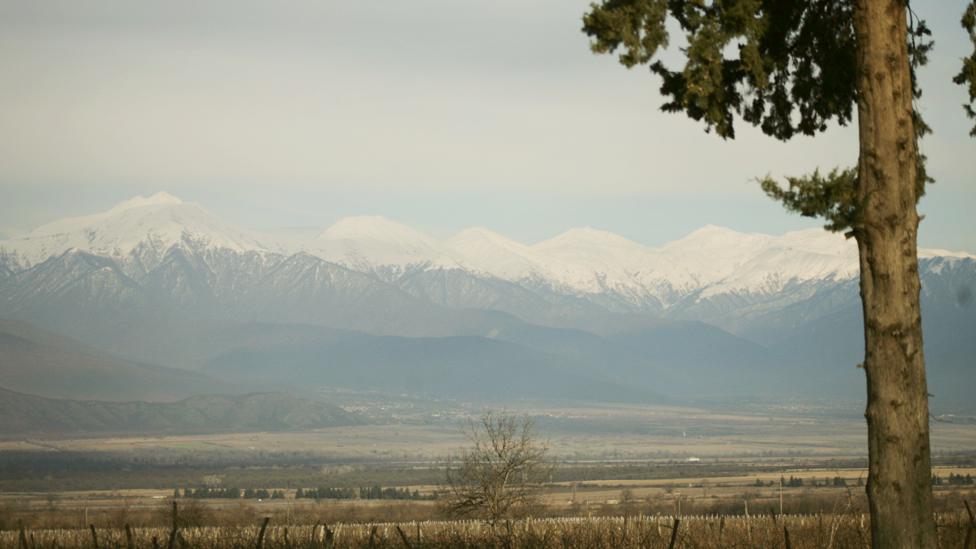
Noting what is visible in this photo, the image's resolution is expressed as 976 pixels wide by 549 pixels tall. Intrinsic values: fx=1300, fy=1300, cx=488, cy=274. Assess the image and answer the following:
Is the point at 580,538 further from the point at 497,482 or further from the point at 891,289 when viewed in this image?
the point at 497,482

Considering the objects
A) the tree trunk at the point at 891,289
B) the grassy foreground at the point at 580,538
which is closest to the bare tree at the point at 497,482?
the grassy foreground at the point at 580,538

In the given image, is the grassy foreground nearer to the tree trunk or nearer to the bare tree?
the tree trunk

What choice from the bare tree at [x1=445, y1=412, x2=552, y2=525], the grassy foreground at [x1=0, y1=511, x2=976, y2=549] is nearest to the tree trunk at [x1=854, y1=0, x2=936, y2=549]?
the grassy foreground at [x1=0, y1=511, x2=976, y2=549]

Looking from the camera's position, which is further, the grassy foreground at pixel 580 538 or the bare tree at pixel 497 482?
the bare tree at pixel 497 482

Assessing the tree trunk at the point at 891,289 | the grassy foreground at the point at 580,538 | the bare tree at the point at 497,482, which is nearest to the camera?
the tree trunk at the point at 891,289

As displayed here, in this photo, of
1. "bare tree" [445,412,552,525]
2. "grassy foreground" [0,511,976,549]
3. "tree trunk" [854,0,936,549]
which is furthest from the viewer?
"bare tree" [445,412,552,525]

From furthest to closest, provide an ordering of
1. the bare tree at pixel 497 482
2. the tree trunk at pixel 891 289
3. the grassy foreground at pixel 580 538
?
the bare tree at pixel 497 482 < the grassy foreground at pixel 580 538 < the tree trunk at pixel 891 289

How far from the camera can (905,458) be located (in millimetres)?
13344

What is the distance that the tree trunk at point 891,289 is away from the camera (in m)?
13.3

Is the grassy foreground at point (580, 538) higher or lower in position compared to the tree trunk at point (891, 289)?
lower

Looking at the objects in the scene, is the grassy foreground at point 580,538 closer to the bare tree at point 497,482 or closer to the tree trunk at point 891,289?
the tree trunk at point 891,289

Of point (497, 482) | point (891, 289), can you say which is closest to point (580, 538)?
point (891, 289)

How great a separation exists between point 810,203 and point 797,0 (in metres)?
2.92

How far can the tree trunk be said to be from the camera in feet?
43.8
